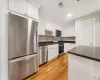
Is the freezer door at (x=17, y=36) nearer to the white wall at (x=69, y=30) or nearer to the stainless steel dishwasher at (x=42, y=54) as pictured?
the stainless steel dishwasher at (x=42, y=54)

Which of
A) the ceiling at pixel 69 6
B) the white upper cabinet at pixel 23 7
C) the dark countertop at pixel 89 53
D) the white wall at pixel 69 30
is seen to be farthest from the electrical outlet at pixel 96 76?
the white wall at pixel 69 30

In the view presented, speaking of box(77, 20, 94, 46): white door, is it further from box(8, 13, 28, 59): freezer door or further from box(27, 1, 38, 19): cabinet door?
box(8, 13, 28, 59): freezer door

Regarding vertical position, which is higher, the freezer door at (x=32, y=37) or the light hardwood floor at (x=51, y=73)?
the freezer door at (x=32, y=37)

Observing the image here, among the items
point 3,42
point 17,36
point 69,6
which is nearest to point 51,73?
point 17,36

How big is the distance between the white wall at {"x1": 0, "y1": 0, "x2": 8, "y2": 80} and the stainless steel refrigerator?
81 millimetres

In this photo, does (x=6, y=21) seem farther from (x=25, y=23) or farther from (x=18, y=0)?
(x=18, y=0)

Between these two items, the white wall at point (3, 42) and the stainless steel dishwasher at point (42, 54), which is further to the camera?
the stainless steel dishwasher at point (42, 54)

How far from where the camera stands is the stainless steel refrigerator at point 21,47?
175 cm

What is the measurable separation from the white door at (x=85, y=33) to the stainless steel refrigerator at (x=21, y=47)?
9.09ft

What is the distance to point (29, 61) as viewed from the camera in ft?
7.25

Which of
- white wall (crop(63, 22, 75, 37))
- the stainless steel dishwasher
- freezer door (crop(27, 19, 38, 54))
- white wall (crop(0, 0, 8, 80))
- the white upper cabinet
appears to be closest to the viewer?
white wall (crop(0, 0, 8, 80))

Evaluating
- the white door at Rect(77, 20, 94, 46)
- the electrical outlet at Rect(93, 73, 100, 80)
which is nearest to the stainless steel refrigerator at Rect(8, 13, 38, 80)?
the electrical outlet at Rect(93, 73, 100, 80)

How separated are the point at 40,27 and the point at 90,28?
7.94 feet

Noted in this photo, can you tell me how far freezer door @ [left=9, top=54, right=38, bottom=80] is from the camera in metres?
1.78
